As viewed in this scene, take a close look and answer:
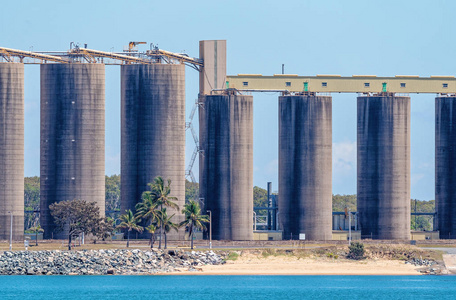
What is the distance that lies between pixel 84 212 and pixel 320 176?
124 ft

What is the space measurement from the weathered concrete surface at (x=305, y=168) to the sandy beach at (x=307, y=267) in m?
23.4

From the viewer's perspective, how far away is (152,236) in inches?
6880

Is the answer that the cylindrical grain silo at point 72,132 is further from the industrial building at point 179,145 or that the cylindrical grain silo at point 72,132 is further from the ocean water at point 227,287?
the ocean water at point 227,287

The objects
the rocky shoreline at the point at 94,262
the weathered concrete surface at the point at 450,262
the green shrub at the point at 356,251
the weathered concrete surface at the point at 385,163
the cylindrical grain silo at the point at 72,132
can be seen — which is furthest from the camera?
the weathered concrete surface at the point at 385,163

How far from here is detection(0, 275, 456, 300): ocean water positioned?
14362 centimetres

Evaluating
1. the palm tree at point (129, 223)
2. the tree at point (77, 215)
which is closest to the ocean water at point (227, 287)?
the tree at point (77, 215)

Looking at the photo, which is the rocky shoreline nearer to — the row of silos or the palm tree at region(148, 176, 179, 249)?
the palm tree at region(148, 176, 179, 249)

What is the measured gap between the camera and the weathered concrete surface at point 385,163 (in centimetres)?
19788

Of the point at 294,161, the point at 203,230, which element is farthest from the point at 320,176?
the point at 203,230

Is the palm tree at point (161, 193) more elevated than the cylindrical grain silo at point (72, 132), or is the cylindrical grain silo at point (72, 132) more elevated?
the cylindrical grain silo at point (72, 132)

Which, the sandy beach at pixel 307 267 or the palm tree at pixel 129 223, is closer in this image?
the sandy beach at pixel 307 267

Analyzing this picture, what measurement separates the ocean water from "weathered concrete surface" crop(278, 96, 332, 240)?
85.4 ft

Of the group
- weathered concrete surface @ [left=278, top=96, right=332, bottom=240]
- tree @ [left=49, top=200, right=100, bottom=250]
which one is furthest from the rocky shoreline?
weathered concrete surface @ [left=278, top=96, right=332, bottom=240]

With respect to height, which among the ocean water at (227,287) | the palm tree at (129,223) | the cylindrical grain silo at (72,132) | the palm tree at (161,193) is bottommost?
the ocean water at (227,287)
